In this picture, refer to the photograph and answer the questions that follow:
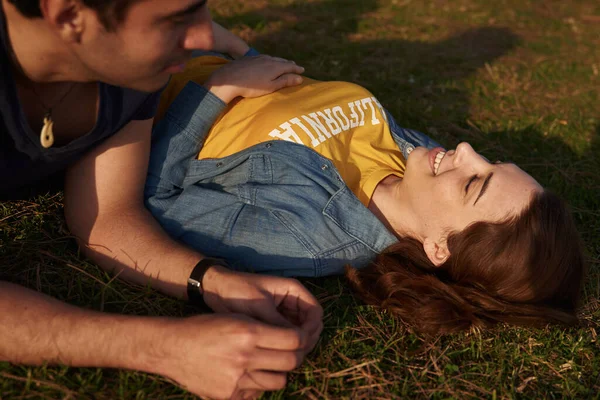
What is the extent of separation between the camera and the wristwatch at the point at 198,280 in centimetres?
296

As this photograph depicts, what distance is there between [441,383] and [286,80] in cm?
209

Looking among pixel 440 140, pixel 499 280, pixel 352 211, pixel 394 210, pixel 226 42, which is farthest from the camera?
pixel 440 140

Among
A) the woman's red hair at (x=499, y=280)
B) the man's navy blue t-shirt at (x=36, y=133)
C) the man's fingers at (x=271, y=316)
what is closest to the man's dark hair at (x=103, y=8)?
the man's navy blue t-shirt at (x=36, y=133)

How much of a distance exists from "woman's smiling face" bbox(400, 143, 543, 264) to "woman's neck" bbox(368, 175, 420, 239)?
0.08 ft

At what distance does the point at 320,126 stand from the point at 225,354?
1777 millimetres

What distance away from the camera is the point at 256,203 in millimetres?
3457

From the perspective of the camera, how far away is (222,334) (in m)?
2.46

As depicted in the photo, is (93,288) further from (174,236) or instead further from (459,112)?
(459,112)

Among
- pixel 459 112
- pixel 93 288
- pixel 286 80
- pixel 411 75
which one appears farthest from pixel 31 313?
pixel 411 75

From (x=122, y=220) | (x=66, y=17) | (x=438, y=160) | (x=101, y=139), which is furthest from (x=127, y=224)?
(x=438, y=160)

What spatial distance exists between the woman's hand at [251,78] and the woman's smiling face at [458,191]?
980mm

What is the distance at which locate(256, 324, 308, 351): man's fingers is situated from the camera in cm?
249

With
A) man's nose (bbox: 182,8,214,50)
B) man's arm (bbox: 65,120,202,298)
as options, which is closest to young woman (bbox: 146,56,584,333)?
man's arm (bbox: 65,120,202,298)

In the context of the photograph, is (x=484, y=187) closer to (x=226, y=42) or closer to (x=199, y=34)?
(x=199, y=34)
